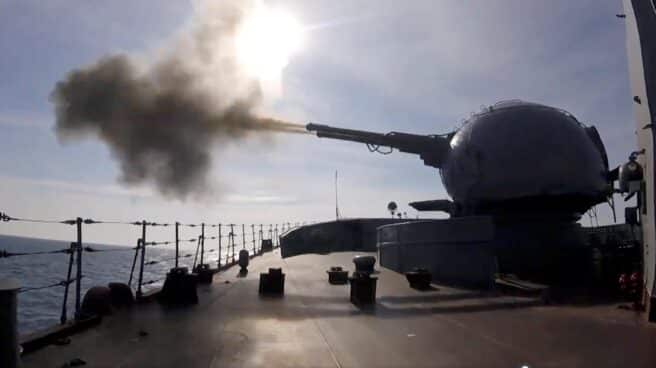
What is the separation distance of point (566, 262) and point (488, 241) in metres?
2.87

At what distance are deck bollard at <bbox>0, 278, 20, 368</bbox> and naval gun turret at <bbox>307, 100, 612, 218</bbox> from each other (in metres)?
11.6

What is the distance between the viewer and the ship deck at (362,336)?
15.1 ft

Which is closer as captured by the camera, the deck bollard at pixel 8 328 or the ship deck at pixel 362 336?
the deck bollard at pixel 8 328

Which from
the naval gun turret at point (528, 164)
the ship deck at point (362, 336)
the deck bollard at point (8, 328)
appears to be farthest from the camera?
the naval gun turret at point (528, 164)

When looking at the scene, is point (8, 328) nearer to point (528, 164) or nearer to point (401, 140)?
point (528, 164)

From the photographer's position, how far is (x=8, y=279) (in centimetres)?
336

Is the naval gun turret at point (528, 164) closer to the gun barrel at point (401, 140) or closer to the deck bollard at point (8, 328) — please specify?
the gun barrel at point (401, 140)

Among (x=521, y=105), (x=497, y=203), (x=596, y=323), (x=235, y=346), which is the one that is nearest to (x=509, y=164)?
(x=497, y=203)

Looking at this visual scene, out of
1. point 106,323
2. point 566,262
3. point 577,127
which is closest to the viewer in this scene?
point 106,323

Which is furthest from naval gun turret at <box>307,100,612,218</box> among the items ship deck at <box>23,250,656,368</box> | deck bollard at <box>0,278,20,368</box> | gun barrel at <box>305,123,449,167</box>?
deck bollard at <box>0,278,20,368</box>

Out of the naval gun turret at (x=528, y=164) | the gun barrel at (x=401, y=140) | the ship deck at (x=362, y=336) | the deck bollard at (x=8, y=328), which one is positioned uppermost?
the gun barrel at (x=401, y=140)

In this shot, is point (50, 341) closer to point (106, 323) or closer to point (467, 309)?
point (106, 323)

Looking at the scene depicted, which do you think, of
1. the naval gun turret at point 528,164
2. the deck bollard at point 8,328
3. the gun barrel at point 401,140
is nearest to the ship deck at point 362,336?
the deck bollard at point 8,328

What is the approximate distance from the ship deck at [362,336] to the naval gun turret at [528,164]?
4488 mm
